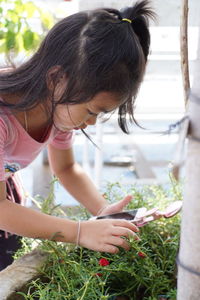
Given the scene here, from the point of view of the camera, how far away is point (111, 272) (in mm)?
838

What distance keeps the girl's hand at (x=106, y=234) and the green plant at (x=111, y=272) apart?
0.6 inches

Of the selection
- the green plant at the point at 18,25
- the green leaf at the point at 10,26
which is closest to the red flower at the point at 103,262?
the green plant at the point at 18,25

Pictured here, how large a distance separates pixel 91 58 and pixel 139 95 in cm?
124

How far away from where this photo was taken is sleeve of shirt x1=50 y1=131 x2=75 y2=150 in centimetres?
117

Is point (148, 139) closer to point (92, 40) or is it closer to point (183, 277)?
point (92, 40)

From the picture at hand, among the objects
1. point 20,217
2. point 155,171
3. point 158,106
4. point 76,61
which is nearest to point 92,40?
point 76,61

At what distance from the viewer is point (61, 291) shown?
799 mm

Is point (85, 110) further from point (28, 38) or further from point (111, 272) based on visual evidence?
point (28, 38)

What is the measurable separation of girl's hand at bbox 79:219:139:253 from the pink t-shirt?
179 mm

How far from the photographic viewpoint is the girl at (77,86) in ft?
2.86

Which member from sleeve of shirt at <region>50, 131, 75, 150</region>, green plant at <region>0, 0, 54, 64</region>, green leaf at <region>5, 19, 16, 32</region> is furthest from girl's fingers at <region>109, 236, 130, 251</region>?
green leaf at <region>5, 19, 16, 32</region>

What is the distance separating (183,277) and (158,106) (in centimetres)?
155

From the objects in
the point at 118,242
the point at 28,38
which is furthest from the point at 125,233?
the point at 28,38

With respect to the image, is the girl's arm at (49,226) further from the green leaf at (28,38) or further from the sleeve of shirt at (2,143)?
the green leaf at (28,38)
